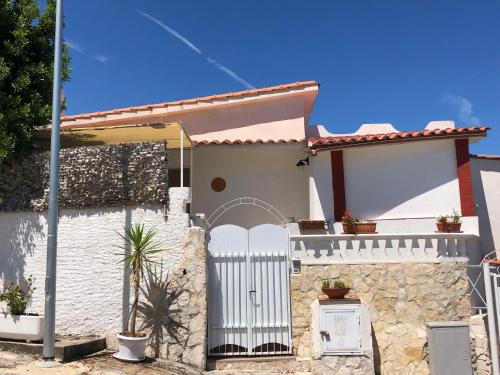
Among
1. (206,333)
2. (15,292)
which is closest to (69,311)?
(15,292)

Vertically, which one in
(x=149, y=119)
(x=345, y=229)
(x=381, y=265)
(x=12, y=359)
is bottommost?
(x=12, y=359)

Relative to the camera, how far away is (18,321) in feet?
29.0

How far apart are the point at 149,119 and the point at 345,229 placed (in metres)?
8.03

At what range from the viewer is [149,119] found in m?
15.5

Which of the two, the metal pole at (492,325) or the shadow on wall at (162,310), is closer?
the metal pole at (492,325)

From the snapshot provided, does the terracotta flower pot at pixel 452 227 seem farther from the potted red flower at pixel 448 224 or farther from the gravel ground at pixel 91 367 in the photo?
the gravel ground at pixel 91 367

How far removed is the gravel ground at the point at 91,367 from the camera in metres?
7.64

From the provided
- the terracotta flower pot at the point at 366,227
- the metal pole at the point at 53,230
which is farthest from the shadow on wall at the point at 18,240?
the terracotta flower pot at the point at 366,227

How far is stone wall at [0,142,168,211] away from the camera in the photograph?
10242mm

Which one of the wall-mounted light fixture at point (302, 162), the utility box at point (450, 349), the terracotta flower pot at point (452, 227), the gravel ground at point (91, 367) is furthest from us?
the wall-mounted light fixture at point (302, 162)

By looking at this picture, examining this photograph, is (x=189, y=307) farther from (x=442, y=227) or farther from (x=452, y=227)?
(x=452, y=227)

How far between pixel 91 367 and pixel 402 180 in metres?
9.14

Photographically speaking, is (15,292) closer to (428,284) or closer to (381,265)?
(381,265)

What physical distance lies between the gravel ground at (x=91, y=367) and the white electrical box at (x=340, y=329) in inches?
106
